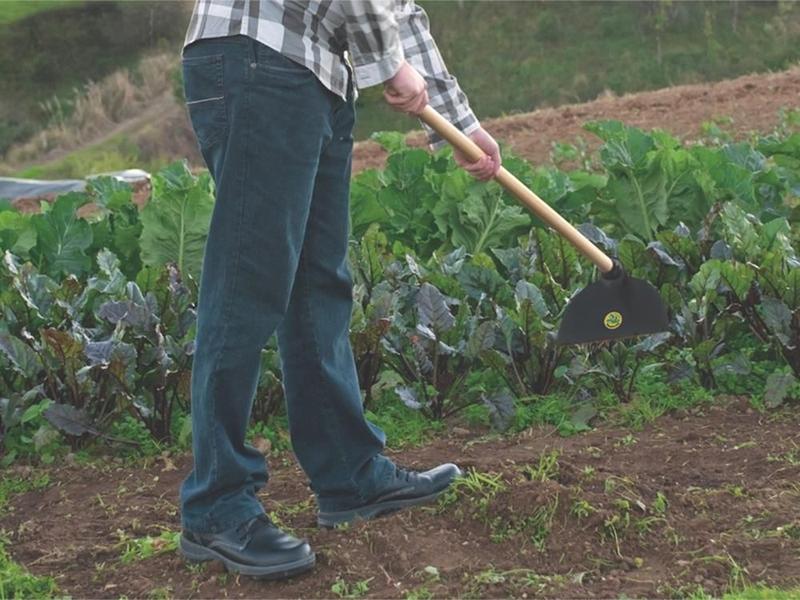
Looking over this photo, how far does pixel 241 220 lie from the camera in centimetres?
296

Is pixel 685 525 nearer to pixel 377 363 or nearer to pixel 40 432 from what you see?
pixel 377 363

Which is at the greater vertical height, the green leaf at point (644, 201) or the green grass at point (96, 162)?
the green leaf at point (644, 201)

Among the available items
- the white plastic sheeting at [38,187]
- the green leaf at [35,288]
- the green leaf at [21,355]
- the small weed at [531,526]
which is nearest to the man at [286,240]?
the small weed at [531,526]

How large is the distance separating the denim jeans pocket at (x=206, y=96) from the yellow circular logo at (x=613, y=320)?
57.2 inches

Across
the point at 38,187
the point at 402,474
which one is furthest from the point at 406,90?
the point at 38,187

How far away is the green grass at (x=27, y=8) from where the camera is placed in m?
26.0

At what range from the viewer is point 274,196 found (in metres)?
2.96

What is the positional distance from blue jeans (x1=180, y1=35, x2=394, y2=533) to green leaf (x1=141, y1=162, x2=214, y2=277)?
1816 millimetres

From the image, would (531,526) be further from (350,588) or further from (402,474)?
(350,588)

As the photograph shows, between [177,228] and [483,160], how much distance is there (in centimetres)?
201

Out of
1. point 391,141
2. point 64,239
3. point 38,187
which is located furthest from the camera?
point 38,187

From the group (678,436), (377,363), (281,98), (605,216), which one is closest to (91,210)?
(605,216)

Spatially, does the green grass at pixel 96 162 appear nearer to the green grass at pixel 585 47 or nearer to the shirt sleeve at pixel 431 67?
the green grass at pixel 585 47

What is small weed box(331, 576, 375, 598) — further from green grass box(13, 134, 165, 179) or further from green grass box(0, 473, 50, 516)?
green grass box(13, 134, 165, 179)
